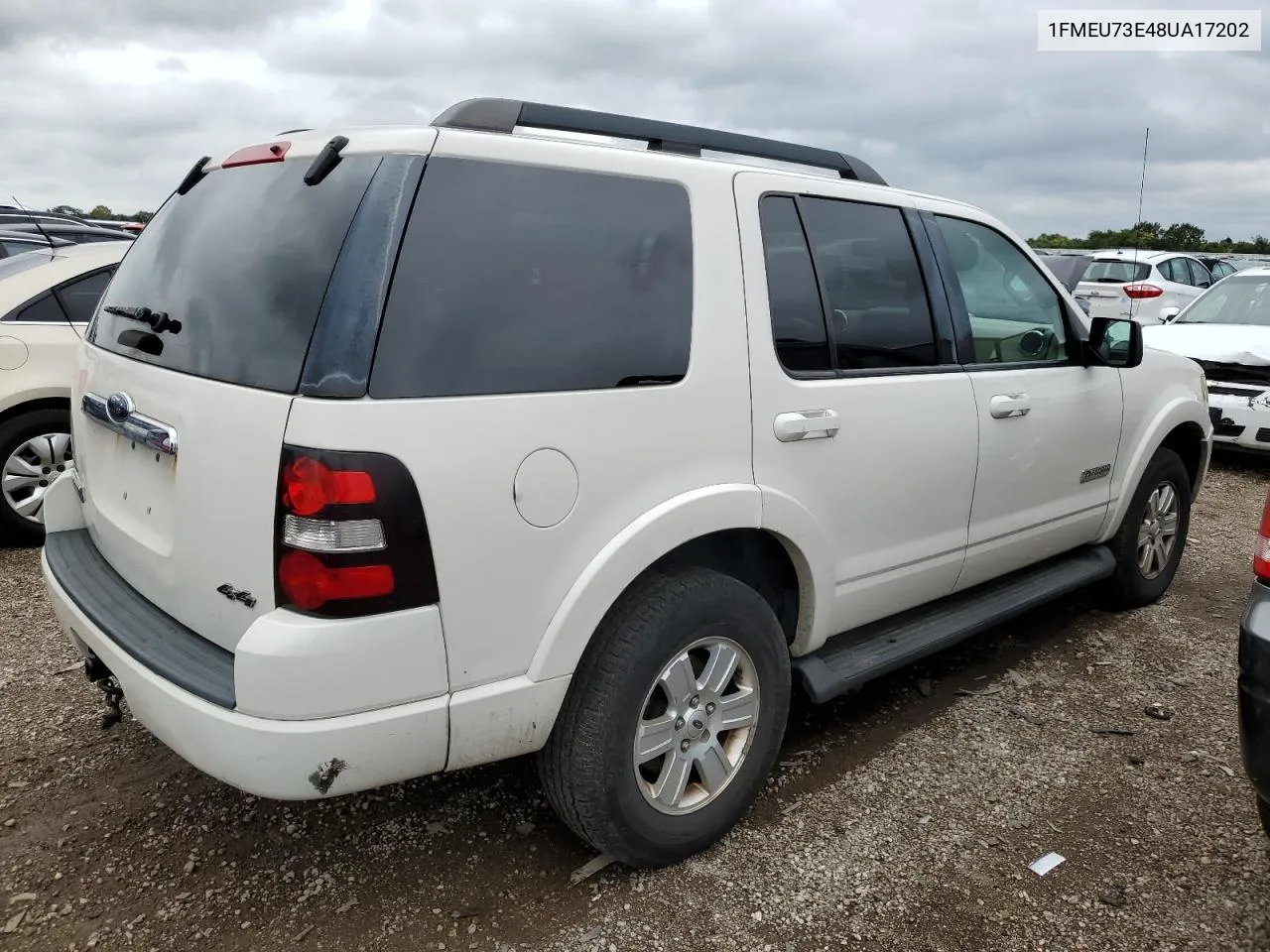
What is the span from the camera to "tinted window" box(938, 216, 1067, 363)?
134 inches

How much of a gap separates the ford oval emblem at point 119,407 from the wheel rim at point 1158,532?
4129mm

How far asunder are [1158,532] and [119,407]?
4.39 metres

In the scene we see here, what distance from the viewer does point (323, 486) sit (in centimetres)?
188

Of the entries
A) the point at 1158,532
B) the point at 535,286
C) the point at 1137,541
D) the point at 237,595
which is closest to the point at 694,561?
the point at 535,286

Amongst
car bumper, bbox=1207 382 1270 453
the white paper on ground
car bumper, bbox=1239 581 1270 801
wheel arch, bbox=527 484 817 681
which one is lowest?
the white paper on ground

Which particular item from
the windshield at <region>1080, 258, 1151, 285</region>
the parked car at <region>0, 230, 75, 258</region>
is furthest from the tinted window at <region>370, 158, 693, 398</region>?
the windshield at <region>1080, 258, 1151, 285</region>

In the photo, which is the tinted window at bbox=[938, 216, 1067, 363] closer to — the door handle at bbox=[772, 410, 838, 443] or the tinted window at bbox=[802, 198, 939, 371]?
the tinted window at bbox=[802, 198, 939, 371]

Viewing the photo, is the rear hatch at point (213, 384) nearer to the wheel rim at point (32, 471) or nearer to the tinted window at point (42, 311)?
the wheel rim at point (32, 471)

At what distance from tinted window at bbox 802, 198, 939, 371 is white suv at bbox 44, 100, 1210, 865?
1cm

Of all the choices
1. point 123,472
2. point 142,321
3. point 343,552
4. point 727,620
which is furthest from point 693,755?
point 142,321

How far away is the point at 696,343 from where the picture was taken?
2.46m

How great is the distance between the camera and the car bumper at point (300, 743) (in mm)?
1939

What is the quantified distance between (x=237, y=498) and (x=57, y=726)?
1.94 metres

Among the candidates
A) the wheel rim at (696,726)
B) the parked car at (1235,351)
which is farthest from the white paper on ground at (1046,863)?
the parked car at (1235,351)
